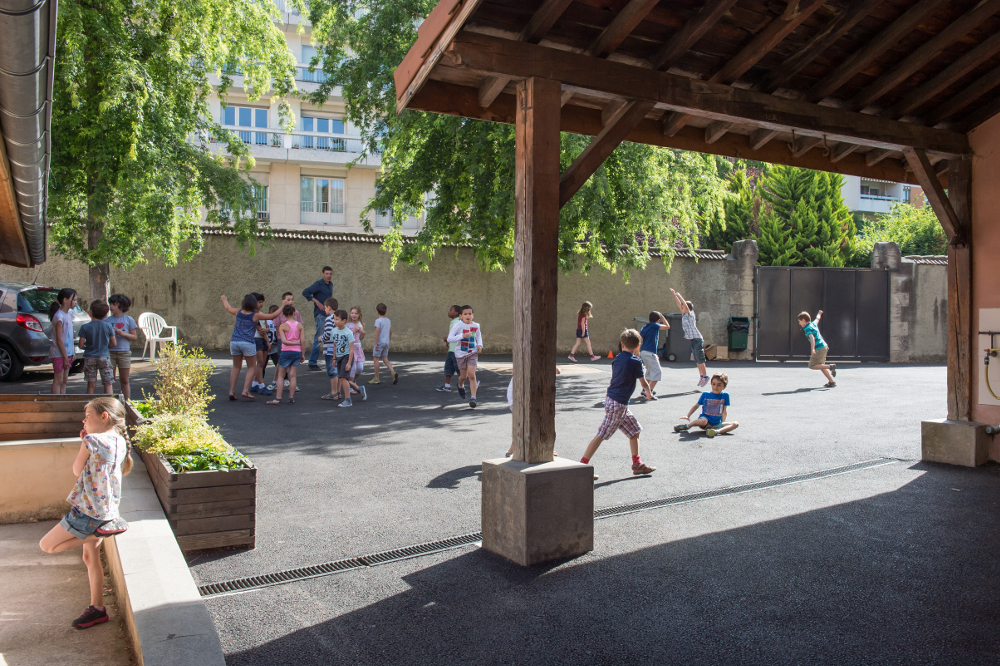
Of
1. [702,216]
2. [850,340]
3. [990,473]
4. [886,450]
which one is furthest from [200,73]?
[850,340]

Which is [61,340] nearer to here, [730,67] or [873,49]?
[730,67]

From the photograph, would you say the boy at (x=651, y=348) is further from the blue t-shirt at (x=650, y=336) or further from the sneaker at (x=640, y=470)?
the sneaker at (x=640, y=470)

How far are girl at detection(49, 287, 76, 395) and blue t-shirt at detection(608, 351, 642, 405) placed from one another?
731cm

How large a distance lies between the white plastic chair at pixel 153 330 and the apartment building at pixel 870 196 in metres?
42.6

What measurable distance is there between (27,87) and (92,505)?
2.05m

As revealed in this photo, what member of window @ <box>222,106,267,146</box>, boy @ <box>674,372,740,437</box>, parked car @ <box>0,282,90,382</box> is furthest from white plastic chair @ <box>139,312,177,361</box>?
window @ <box>222,106,267,146</box>

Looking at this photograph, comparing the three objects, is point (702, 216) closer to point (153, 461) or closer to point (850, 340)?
point (850, 340)

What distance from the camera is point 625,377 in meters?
6.68

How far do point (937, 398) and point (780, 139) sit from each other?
819 cm

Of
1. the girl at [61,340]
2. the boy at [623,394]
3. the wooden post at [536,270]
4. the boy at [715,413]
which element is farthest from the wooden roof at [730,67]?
the girl at [61,340]

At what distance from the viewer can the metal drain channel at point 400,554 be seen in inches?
163

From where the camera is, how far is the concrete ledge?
2.81m

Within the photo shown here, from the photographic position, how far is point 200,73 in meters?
14.1

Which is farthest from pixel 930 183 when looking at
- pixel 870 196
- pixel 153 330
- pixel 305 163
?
pixel 870 196
